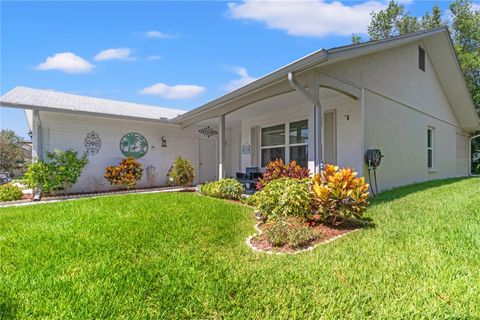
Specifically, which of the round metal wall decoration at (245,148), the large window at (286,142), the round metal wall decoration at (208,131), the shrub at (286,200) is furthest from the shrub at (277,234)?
the round metal wall decoration at (208,131)

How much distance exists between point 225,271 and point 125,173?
8.03 m

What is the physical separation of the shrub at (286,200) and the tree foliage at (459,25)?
18460mm

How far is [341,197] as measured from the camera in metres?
4.40

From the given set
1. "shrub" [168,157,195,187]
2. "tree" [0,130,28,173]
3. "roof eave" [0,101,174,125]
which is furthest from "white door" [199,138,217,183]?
"tree" [0,130,28,173]

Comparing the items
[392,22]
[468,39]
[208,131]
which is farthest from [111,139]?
[468,39]

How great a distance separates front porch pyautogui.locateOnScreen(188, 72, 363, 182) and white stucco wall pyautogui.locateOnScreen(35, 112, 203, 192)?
1.23 meters

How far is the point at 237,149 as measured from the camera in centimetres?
1311

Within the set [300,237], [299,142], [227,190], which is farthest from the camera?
[299,142]

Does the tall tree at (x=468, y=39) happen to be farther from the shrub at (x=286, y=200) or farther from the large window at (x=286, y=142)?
the shrub at (x=286, y=200)

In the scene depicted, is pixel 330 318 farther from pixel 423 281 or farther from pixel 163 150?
pixel 163 150

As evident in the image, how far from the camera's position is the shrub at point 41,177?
7.79 metres

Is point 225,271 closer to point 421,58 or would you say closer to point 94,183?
point 94,183

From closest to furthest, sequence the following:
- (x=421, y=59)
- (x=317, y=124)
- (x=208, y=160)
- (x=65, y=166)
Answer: (x=317, y=124) < (x=65, y=166) < (x=421, y=59) < (x=208, y=160)

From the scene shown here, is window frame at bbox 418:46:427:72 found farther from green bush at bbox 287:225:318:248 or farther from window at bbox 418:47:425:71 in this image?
green bush at bbox 287:225:318:248
